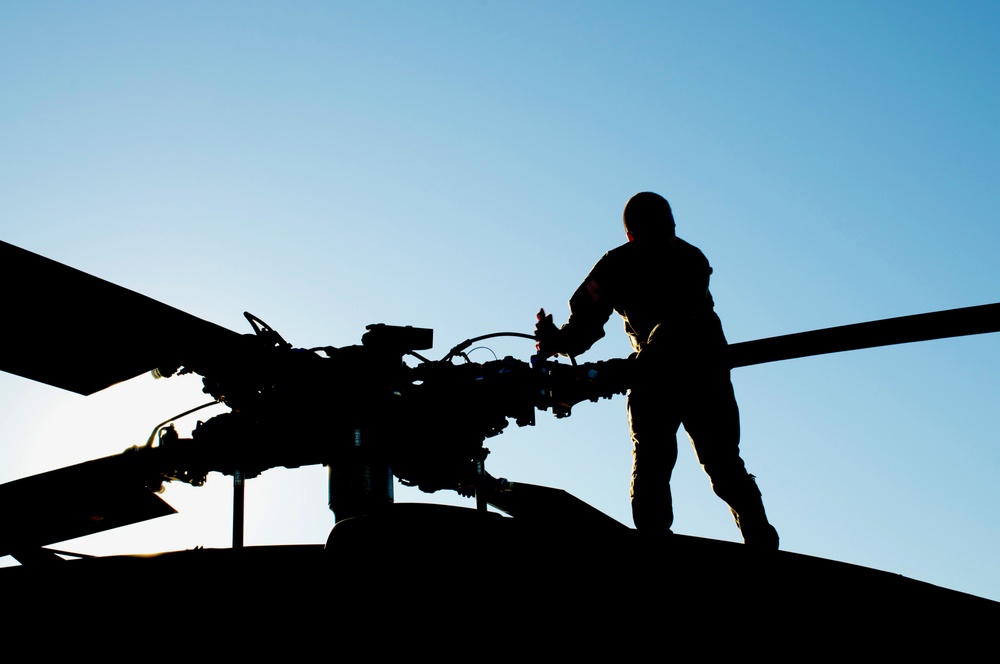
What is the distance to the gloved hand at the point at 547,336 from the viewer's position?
494 cm

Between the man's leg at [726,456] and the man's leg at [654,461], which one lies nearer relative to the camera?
the man's leg at [726,456]

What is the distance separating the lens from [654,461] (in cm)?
484

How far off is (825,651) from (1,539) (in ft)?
11.1

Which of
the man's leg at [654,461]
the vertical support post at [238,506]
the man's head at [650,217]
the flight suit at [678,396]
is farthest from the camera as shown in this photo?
the man's head at [650,217]

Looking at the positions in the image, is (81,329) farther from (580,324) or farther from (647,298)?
(647,298)

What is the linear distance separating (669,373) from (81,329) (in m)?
2.45

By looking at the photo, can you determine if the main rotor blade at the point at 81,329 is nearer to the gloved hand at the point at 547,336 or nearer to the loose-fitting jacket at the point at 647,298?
the gloved hand at the point at 547,336

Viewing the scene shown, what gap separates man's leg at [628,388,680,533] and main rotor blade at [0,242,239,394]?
84.2 inches

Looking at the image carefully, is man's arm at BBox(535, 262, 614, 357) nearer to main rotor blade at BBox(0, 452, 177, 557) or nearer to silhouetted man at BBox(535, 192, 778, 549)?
silhouetted man at BBox(535, 192, 778, 549)

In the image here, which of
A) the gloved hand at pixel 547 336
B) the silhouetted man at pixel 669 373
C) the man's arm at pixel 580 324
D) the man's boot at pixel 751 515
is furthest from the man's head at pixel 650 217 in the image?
the man's boot at pixel 751 515

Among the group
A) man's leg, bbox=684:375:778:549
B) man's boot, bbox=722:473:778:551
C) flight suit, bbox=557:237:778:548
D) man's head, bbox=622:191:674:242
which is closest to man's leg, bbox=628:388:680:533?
flight suit, bbox=557:237:778:548

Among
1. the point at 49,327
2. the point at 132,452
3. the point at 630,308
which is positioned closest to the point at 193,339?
the point at 49,327

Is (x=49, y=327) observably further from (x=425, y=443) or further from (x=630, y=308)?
(x=630, y=308)

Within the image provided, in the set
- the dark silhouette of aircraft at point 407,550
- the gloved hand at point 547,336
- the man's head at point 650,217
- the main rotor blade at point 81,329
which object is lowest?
the dark silhouette of aircraft at point 407,550
